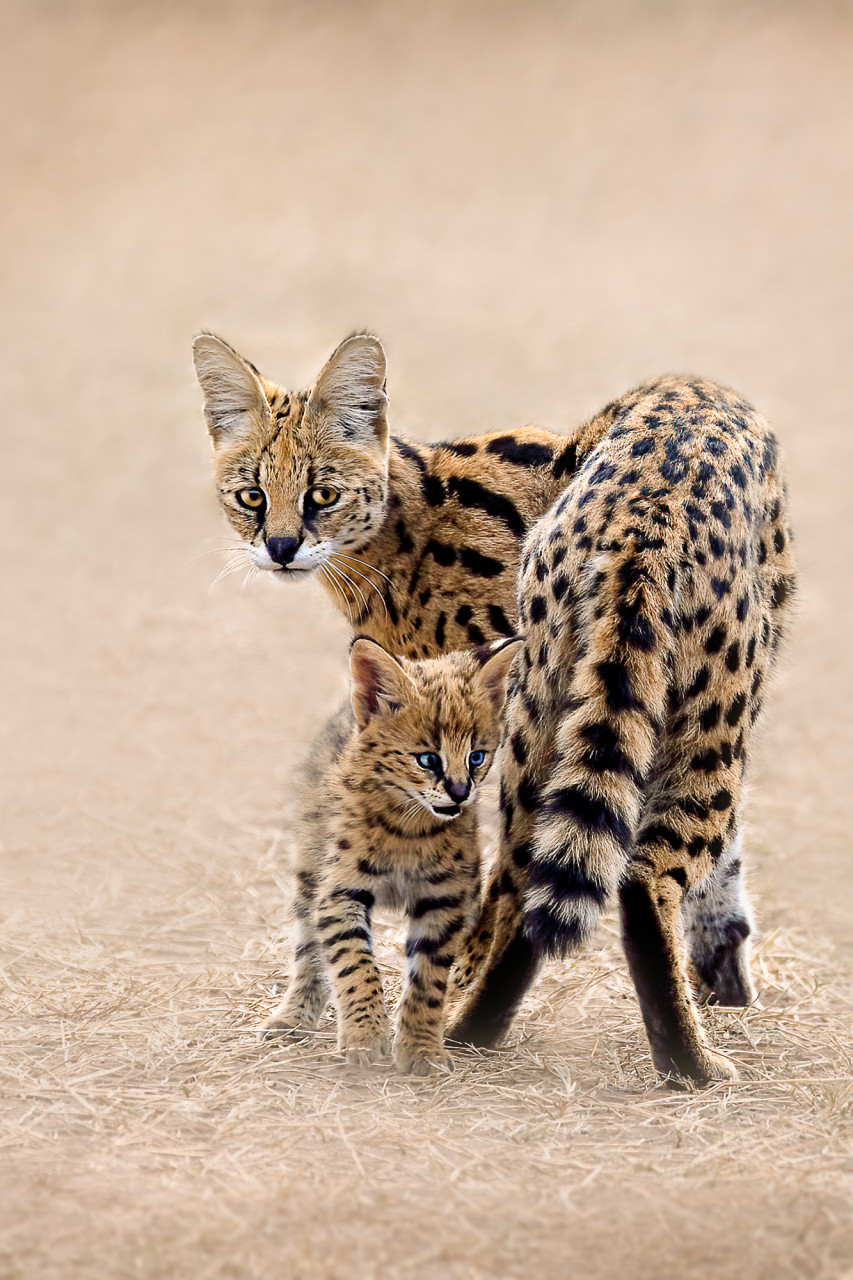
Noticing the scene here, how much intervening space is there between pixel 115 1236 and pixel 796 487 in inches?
447

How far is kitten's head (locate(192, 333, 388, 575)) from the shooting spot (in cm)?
517

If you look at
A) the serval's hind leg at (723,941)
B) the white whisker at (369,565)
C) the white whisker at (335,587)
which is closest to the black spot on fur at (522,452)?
the white whisker at (369,565)

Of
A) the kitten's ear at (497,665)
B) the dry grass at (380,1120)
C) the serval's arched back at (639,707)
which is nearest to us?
the dry grass at (380,1120)

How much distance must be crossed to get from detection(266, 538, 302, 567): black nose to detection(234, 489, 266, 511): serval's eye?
0.66 ft

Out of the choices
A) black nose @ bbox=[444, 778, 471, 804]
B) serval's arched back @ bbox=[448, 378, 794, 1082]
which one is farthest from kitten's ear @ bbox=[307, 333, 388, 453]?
black nose @ bbox=[444, 778, 471, 804]

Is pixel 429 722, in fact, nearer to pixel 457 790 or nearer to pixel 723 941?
pixel 457 790

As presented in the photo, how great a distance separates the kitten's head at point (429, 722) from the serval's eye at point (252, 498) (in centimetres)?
101

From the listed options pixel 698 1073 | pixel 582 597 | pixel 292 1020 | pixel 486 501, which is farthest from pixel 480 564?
pixel 698 1073

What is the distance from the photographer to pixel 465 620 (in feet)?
17.2

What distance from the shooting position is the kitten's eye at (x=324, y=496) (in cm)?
→ 521

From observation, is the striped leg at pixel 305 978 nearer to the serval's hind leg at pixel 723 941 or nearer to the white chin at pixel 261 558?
the white chin at pixel 261 558

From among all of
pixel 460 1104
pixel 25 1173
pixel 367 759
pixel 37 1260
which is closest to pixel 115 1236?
pixel 37 1260

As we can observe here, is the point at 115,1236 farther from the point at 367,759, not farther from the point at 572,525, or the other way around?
the point at 572,525

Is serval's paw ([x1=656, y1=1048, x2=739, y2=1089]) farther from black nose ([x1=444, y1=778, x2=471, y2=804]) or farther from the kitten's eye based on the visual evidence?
the kitten's eye
